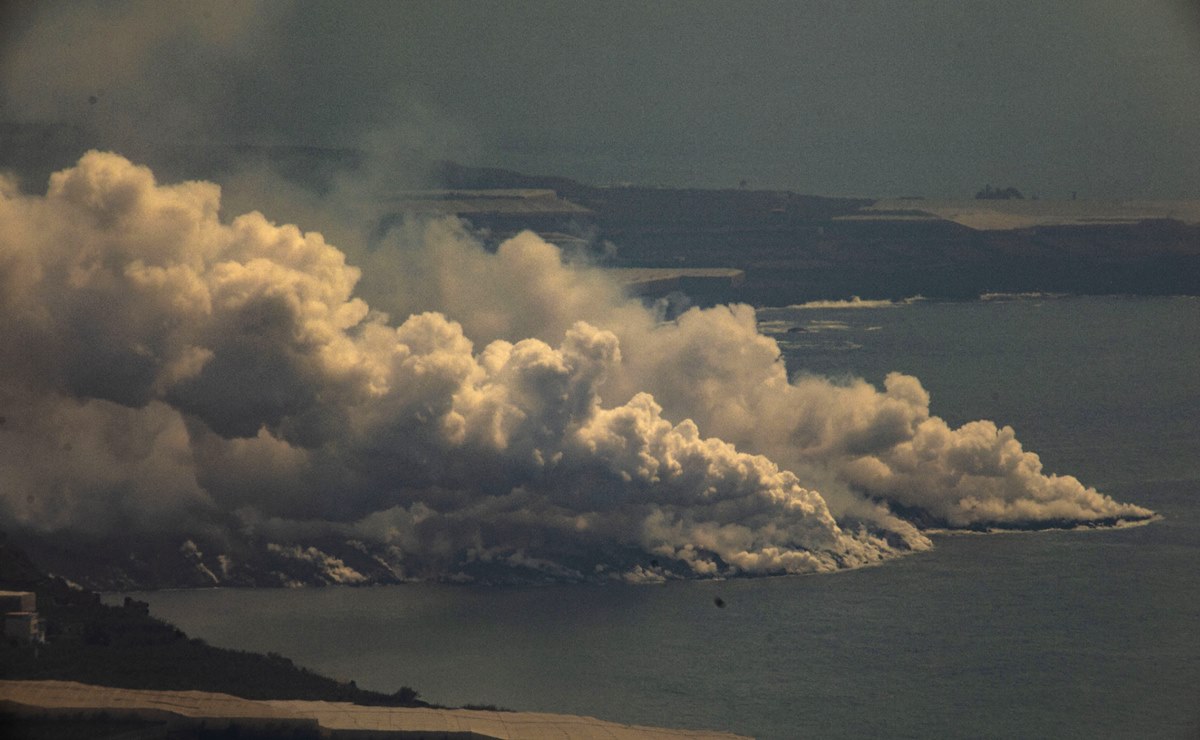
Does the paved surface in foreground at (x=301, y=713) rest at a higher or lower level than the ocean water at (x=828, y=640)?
lower

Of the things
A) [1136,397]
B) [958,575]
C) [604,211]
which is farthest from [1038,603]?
[604,211]

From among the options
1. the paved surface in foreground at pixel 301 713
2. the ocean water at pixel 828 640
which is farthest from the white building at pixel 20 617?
the ocean water at pixel 828 640

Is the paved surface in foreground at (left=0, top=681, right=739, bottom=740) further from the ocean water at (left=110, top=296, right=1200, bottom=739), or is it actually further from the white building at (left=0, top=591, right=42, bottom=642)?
the white building at (left=0, top=591, right=42, bottom=642)

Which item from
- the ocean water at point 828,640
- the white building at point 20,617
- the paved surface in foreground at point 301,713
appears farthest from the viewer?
the ocean water at point 828,640

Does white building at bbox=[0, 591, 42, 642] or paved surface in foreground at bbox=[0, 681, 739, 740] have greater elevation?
white building at bbox=[0, 591, 42, 642]

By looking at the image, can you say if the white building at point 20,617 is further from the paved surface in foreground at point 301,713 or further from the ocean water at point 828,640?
the ocean water at point 828,640

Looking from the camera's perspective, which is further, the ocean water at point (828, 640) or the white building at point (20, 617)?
Answer: the ocean water at point (828, 640)

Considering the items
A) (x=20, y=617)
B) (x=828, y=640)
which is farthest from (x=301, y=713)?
(x=828, y=640)

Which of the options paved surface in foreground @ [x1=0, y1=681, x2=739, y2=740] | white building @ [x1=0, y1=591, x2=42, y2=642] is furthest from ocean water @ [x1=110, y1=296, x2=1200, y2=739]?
white building @ [x1=0, y1=591, x2=42, y2=642]

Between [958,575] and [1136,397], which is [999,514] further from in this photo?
[1136,397]
